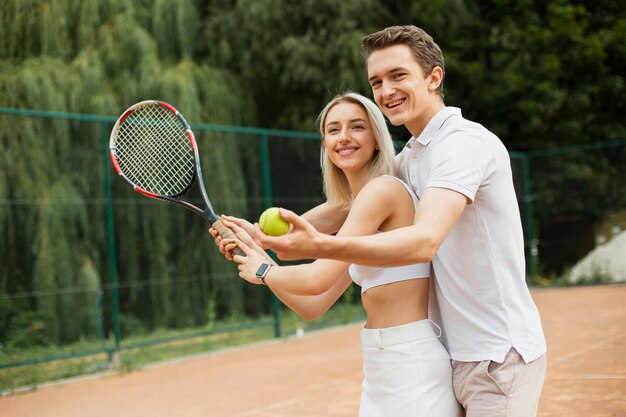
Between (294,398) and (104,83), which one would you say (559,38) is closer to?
(104,83)

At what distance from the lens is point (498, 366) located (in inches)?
88.5

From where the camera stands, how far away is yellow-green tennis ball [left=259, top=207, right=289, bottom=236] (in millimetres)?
1943

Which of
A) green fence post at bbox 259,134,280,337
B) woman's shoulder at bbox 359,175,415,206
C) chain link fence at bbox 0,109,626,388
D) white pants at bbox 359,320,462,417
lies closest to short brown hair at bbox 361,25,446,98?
woman's shoulder at bbox 359,175,415,206

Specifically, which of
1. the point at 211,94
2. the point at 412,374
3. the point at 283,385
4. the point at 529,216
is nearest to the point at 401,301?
the point at 412,374

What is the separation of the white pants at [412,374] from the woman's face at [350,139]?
50cm

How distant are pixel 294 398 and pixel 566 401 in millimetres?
2014

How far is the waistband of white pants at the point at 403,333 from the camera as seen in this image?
7.71 feet

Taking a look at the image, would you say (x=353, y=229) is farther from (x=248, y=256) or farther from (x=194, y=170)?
(x=194, y=170)

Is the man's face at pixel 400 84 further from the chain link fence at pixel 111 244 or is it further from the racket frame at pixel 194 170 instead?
the chain link fence at pixel 111 244

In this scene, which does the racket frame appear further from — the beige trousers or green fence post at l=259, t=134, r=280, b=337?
green fence post at l=259, t=134, r=280, b=337

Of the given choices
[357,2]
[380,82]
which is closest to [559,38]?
[357,2]

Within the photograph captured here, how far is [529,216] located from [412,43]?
50.4 ft

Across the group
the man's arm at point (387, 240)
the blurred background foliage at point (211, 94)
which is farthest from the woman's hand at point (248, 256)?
the blurred background foliage at point (211, 94)

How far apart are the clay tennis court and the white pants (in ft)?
11.6
